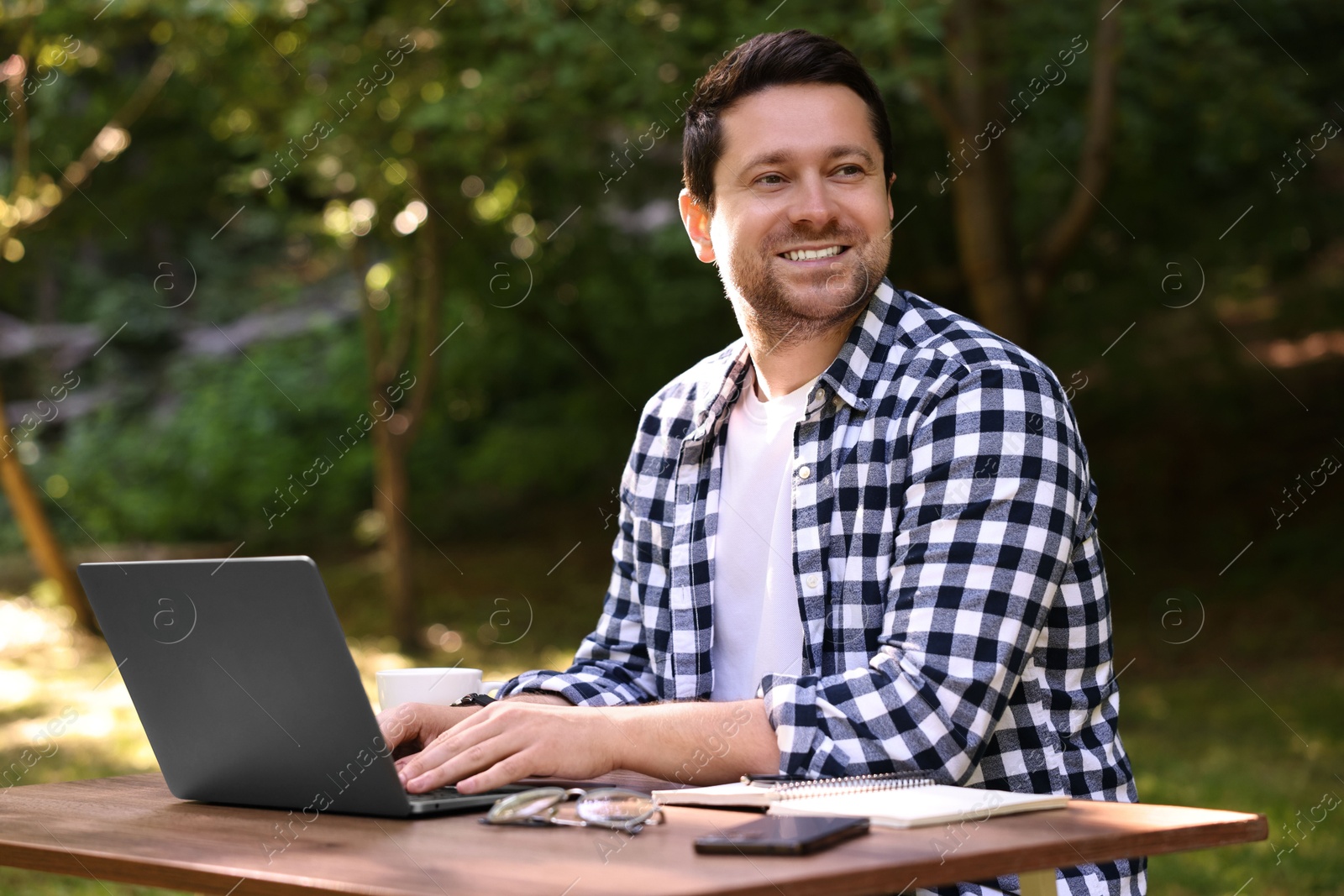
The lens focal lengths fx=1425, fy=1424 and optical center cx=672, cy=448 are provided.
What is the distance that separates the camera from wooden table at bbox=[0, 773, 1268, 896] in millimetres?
1174

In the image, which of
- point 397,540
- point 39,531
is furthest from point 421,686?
point 39,531

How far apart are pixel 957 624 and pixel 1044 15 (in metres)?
5.43

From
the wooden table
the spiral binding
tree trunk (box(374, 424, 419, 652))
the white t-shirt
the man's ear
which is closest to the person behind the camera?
the wooden table

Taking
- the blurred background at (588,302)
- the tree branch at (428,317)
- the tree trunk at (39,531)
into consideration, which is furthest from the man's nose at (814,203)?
the tree trunk at (39,531)

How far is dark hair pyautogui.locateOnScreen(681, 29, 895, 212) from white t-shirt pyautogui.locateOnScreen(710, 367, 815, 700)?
1.37 ft

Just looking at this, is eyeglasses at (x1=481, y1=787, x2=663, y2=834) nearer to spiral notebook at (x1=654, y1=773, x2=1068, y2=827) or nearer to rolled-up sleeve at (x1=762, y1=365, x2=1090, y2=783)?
spiral notebook at (x1=654, y1=773, x2=1068, y2=827)

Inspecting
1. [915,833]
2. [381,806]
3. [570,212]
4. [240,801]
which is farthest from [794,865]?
[570,212]

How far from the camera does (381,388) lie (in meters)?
9.69

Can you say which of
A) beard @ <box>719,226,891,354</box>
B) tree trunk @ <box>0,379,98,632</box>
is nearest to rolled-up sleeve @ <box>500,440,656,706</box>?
beard @ <box>719,226,891,354</box>

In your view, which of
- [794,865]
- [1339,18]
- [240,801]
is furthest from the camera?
[1339,18]

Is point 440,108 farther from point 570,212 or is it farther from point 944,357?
point 944,357

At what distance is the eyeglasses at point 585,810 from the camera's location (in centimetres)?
140

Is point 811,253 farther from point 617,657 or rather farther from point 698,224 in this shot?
point 617,657

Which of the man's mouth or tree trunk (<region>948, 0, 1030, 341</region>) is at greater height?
tree trunk (<region>948, 0, 1030, 341</region>)
